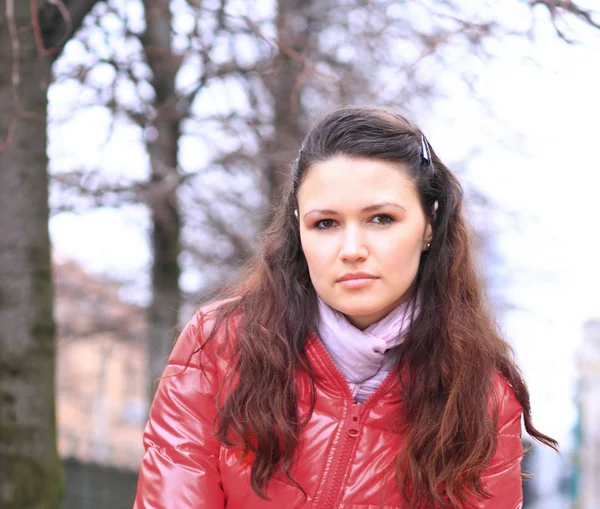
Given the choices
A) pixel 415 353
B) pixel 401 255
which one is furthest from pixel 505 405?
pixel 401 255

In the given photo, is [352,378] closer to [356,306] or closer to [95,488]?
[356,306]

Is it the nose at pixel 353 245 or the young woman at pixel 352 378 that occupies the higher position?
the nose at pixel 353 245

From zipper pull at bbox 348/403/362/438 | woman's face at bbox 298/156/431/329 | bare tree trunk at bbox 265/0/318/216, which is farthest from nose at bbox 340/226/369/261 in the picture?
bare tree trunk at bbox 265/0/318/216

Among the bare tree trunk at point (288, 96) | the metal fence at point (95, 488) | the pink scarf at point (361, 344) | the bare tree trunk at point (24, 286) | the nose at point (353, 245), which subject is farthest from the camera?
the metal fence at point (95, 488)

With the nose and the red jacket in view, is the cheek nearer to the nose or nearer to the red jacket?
the nose

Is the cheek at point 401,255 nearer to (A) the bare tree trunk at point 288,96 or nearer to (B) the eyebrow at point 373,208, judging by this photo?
(B) the eyebrow at point 373,208

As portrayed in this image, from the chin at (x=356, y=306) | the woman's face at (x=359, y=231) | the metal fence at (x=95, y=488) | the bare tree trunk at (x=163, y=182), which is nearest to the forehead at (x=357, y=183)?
the woman's face at (x=359, y=231)

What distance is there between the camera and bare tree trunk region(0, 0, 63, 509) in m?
4.60

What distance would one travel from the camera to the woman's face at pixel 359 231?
236 cm

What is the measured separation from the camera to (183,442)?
2.42m

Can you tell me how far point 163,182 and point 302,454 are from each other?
4886 mm

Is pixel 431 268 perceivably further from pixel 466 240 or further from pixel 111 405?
pixel 111 405

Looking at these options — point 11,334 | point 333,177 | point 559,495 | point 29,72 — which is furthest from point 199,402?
point 559,495

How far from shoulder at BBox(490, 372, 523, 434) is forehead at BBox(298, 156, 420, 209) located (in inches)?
25.6
